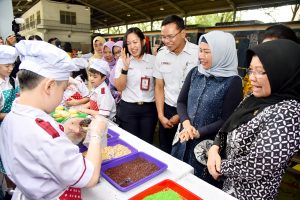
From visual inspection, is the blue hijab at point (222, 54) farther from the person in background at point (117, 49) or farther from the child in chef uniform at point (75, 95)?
the person in background at point (117, 49)

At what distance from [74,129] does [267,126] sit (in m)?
1.03

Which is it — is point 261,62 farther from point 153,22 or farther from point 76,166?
point 153,22

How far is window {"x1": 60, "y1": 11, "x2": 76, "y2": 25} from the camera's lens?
54.9ft

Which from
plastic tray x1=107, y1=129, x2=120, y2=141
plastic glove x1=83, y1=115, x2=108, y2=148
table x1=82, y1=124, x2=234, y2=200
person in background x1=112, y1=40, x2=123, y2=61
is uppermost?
person in background x1=112, y1=40, x2=123, y2=61

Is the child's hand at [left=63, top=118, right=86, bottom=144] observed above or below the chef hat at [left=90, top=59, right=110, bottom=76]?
below

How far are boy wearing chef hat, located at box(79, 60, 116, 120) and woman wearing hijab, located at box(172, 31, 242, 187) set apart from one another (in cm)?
107

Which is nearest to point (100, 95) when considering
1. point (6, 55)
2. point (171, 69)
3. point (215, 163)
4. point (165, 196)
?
point (171, 69)

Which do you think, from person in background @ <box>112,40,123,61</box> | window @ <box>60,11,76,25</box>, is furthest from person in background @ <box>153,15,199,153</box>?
window @ <box>60,11,76,25</box>

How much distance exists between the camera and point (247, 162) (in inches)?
44.3

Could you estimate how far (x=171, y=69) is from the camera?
90.7 inches

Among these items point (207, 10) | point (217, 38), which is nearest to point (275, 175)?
point (217, 38)

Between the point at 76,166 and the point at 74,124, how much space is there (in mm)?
410

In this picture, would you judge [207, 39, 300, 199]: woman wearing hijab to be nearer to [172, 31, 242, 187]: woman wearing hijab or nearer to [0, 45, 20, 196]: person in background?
[172, 31, 242, 187]: woman wearing hijab

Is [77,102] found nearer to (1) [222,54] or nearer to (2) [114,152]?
(2) [114,152]
